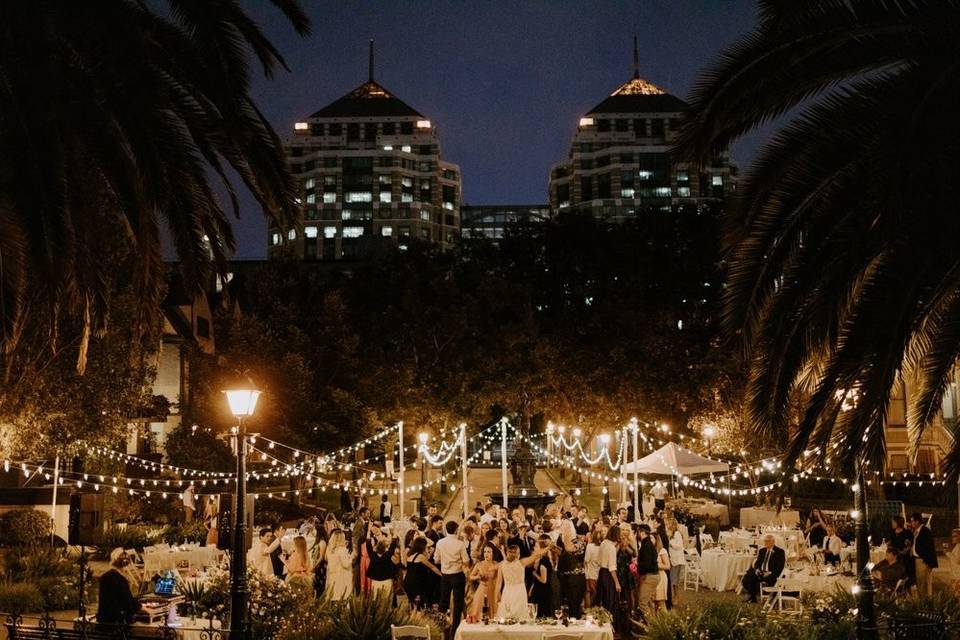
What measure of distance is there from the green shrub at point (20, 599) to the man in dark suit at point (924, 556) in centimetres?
1576

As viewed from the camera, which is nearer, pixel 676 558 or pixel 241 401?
pixel 241 401

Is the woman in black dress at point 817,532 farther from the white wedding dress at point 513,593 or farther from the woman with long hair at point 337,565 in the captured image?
the woman with long hair at point 337,565

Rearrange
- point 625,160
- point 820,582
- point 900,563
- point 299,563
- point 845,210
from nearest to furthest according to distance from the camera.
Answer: point 845,210, point 299,563, point 900,563, point 820,582, point 625,160

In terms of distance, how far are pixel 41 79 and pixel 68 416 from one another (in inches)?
533

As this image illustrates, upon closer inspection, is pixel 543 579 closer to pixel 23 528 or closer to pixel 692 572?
pixel 692 572

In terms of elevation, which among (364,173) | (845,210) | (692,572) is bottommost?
(692,572)

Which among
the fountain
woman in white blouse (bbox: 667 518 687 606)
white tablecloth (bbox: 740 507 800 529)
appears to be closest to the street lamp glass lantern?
woman in white blouse (bbox: 667 518 687 606)

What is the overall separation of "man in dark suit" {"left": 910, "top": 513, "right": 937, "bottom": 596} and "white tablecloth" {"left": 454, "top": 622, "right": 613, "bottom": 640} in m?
8.01

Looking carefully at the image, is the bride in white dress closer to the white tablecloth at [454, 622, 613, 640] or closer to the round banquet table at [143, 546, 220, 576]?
the white tablecloth at [454, 622, 613, 640]

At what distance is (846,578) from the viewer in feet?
59.7

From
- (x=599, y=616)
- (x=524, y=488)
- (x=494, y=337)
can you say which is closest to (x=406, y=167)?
(x=494, y=337)

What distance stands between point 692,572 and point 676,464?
563cm

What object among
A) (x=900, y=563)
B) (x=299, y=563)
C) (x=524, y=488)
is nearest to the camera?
(x=299, y=563)

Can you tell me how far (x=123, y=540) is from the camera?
23422 mm
